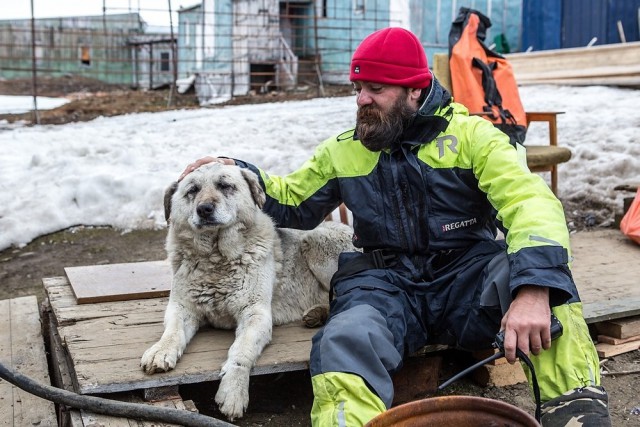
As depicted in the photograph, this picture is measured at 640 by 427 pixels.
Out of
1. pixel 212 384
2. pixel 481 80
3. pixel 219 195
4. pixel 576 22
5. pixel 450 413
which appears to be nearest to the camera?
pixel 450 413

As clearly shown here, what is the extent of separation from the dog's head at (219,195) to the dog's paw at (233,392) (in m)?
0.77

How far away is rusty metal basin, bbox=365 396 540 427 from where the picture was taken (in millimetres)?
1979

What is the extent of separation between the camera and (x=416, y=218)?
10.4 feet

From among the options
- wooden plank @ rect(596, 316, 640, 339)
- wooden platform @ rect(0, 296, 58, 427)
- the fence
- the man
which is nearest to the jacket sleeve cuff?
the man

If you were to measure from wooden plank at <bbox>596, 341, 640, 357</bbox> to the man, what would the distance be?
3.82 feet

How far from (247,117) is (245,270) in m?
7.50

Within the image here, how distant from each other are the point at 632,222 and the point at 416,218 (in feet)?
9.57

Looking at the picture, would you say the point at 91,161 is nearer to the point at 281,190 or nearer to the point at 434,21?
the point at 281,190

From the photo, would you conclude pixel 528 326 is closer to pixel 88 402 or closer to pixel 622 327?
pixel 88 402

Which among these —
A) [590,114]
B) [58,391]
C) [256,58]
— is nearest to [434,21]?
[256,58]

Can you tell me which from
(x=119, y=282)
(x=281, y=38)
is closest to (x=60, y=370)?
A: (x=119, y=282)

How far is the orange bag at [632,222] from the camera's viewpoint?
5.25 m

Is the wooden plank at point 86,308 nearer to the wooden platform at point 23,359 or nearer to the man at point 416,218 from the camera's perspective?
the wooden platform at point 23,359

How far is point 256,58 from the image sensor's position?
1942 cm
